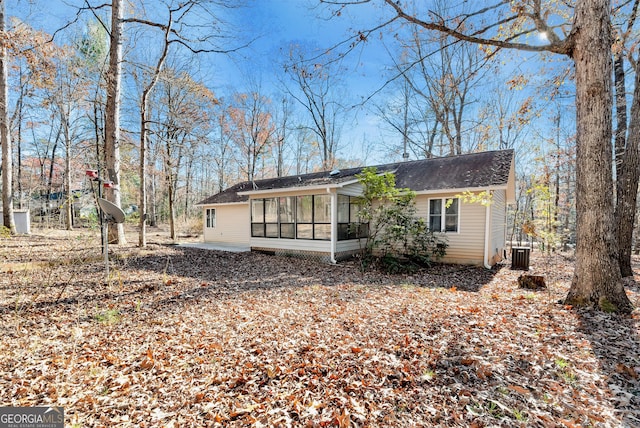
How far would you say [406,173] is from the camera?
12.3 metres

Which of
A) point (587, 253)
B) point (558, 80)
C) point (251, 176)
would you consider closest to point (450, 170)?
point (558, 80)

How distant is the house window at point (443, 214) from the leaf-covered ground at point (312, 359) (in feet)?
16.7

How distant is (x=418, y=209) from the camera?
420 inches

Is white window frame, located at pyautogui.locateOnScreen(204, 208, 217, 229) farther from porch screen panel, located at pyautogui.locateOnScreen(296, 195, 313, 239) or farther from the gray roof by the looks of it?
porch screen panel, located at pyautogui.locateOnScreen(296, 195, 313, 239)

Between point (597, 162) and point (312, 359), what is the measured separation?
4.86 meters

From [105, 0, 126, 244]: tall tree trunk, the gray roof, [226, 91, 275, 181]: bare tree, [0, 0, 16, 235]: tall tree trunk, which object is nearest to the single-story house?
the gray roof

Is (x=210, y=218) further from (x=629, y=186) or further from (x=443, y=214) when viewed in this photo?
(x=629, y=186)

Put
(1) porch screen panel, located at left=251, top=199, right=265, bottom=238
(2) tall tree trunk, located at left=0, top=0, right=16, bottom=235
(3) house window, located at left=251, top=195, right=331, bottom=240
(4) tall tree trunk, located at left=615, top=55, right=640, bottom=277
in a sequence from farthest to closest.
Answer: (1) porch screen panel, located at left=251, top=199, right=265, bottom=238
(2) tall tree trunk, located at left=0, top=0, right=16, bottom=235
(3) house window, located at left=251, top=195, right=331, bottom=240
(4) tall tree trunk, located at left=615, top=55, right=640, bottom=277

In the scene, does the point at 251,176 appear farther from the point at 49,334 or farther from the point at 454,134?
the point at 49,334

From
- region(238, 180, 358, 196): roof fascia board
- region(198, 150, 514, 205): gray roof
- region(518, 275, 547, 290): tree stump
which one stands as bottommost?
region(518, 275, 547, 290): tree stump

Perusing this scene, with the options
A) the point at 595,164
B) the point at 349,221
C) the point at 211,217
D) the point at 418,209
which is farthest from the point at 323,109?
the point at 595,164

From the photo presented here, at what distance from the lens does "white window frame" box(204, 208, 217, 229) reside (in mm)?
16500

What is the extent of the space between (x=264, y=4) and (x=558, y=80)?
8.88 meters

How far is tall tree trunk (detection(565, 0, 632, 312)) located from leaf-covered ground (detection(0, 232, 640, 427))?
47 cm
